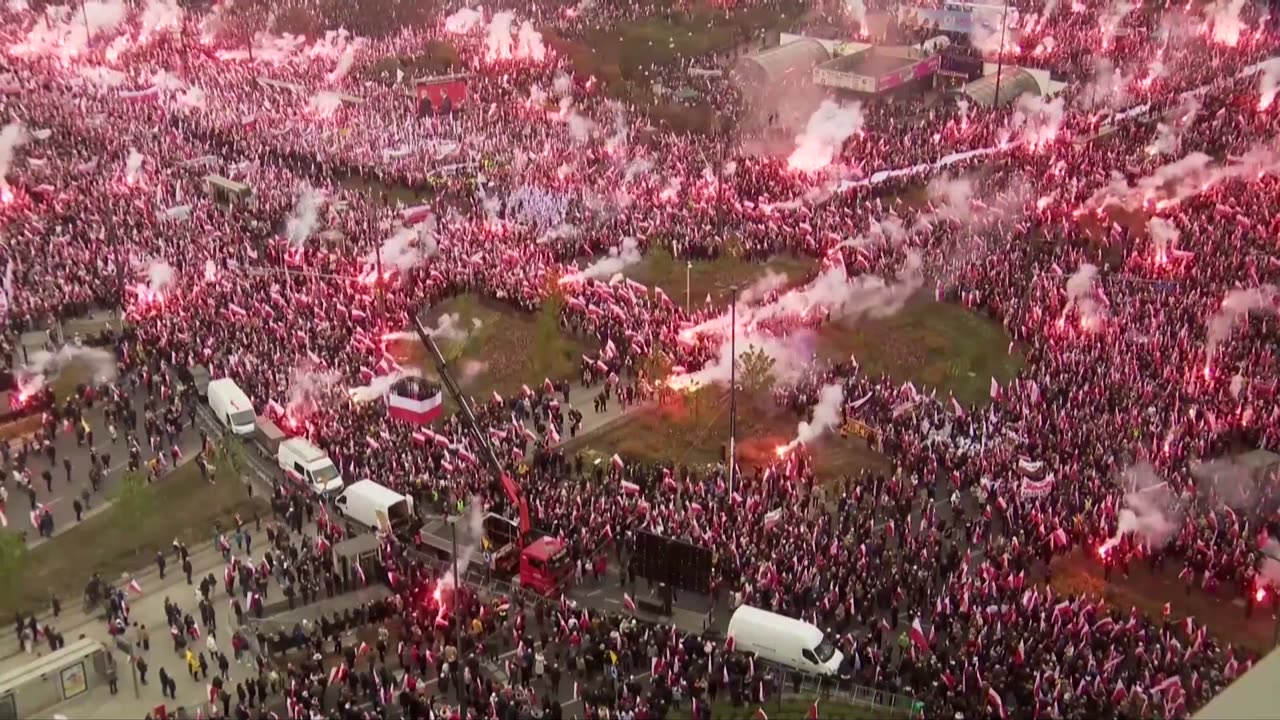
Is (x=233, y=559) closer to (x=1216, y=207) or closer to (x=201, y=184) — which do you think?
(x=201, y=184)

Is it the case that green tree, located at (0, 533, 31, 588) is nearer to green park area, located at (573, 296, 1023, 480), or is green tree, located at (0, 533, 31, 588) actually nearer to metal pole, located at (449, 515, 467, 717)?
metal pole, located at (449, 515, 467, 717)

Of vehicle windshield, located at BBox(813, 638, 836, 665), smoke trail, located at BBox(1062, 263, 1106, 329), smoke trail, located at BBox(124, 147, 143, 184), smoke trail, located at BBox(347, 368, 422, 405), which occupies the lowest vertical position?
vehicle windshield, located at BBox(813, 638, 836, 665)

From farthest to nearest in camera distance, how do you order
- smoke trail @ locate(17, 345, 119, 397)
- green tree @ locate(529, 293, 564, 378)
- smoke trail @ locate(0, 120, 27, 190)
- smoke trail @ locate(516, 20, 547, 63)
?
smoke trail @ locate(516, 20, 547, 63) < smoke trail @ locate(0, 120, 27, 190) < green tree @ locate(529, 293, 564, 378) < smoke trail @ locate(17, 345, 119, 397)

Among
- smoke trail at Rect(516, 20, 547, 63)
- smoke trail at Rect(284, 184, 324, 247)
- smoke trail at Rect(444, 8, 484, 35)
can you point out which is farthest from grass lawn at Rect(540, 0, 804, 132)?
smoke trail at Rect(284, 184, 324, 247)

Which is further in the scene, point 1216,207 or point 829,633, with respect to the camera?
point 1216,207

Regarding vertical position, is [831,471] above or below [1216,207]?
below

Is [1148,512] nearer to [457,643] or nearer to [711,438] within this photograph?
[711,438]

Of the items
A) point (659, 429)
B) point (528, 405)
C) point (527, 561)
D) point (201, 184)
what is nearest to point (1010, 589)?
point (527, 561)

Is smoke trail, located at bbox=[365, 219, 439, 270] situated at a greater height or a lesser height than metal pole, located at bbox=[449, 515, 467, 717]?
greater
